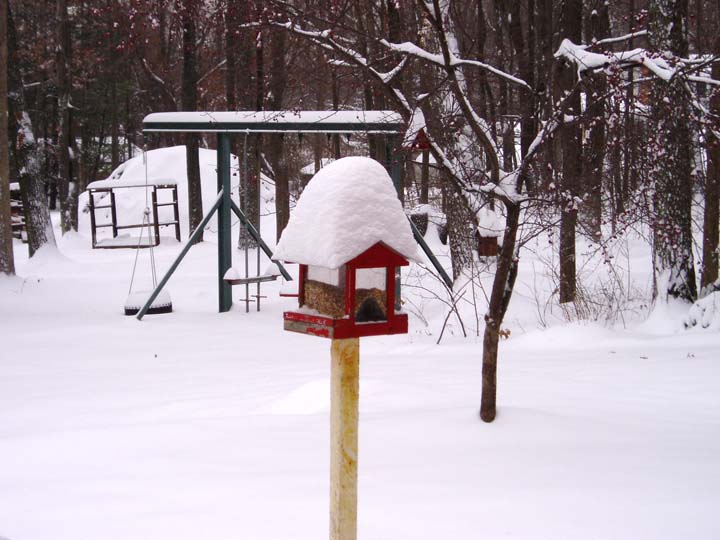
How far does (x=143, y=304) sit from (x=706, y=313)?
709 cm

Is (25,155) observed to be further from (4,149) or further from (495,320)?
(495,320)

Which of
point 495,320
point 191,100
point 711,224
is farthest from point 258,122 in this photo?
point 191,100

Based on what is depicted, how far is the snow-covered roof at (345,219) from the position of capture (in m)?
→ 2.63

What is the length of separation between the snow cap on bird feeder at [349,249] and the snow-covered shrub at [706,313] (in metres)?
6.02

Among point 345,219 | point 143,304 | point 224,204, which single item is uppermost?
point 345,219

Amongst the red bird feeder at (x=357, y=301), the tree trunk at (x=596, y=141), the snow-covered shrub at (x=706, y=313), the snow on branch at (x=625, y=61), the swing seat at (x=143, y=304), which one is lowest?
the swing seat at (x=143, y=304)

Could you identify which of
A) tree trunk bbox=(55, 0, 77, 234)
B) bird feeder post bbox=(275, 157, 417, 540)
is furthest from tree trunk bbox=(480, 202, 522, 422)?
tree trunk bbox=(55, 0, 77, 234)

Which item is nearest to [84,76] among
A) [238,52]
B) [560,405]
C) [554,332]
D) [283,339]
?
[238,52]

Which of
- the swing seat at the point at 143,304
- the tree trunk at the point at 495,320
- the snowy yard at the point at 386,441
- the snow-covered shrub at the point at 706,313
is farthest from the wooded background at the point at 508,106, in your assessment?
the swing seat at the point at 143,304

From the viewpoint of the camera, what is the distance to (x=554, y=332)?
26.2 ft

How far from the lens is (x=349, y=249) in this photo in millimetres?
2607

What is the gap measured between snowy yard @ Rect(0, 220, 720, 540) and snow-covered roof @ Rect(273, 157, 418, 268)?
4.74 feet

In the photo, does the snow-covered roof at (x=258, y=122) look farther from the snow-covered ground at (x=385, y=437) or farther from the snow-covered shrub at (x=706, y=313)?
the snow-covered shrub at (x=706, y=313)

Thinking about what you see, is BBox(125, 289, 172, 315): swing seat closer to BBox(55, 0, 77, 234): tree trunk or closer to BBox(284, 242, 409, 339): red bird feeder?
BBox(284, 242, 409, 339): red bird feeder
